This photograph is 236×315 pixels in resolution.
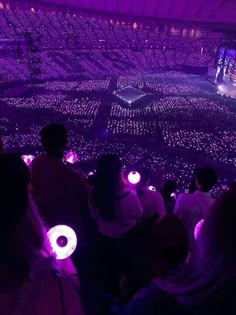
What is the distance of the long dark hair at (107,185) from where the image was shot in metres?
2.51

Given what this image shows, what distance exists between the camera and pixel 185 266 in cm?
121

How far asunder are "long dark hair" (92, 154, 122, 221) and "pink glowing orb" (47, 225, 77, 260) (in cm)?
60

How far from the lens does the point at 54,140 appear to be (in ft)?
9.27

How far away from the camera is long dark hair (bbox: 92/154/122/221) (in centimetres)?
251

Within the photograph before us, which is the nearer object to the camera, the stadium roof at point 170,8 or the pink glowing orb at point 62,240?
the pink glowing orb at point 62,240

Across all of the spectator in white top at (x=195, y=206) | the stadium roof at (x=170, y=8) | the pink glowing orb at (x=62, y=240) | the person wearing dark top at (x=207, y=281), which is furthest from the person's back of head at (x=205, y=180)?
the stadium roof at (x=170, y=8)

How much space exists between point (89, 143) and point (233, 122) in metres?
7.83

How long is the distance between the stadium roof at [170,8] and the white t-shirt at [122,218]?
3803mm

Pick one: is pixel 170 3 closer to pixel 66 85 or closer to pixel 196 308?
pixel 196 308

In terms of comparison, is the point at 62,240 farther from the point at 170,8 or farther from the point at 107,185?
the point at 170,8

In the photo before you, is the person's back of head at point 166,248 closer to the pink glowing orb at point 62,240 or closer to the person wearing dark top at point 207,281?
the person wearing dark top at point 207,281

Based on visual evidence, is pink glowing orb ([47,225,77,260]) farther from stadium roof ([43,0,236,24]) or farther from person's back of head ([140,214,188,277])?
stadium roof ([43,0,236,24])

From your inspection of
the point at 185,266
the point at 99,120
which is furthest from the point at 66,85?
the point at 185,266

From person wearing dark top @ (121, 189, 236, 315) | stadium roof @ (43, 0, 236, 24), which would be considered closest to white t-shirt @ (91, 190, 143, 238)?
person wearing dark top @ (121, 189, 236, 315)
